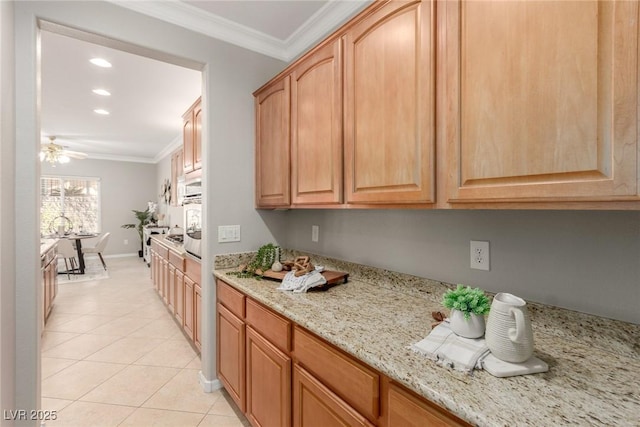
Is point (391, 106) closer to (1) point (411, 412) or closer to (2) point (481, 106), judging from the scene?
(2) point (481, 106)

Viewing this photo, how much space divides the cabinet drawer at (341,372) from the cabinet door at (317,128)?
2.24 feet

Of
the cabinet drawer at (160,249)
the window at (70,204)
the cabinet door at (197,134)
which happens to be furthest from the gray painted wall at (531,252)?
the window at (70,204)

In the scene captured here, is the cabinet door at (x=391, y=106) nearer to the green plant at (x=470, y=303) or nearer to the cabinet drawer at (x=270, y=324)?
the green plant at (x=470, y=303)

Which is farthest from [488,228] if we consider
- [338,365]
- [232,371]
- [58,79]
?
[58,79]

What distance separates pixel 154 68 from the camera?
9.41 ft

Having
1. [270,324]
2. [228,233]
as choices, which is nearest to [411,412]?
[270,324]

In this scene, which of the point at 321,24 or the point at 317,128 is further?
the point at 321,24

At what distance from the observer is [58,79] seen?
3113 millimetres

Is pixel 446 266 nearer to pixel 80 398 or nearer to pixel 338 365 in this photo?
pixel 338 365

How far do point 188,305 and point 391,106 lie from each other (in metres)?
2.51

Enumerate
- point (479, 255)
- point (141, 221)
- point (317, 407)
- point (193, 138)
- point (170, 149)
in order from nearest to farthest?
1. point (317, 407)
2. point (479, 255)
3. point (193, 138)
4. point (170, 149)
5. point (141, 221)

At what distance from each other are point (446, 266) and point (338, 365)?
681mm

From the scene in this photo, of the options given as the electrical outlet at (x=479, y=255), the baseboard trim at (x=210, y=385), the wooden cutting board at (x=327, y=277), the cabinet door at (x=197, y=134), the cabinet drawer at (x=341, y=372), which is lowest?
the baseboard trim at (x=210, y=385)

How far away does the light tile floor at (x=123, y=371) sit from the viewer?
6.33 ft
